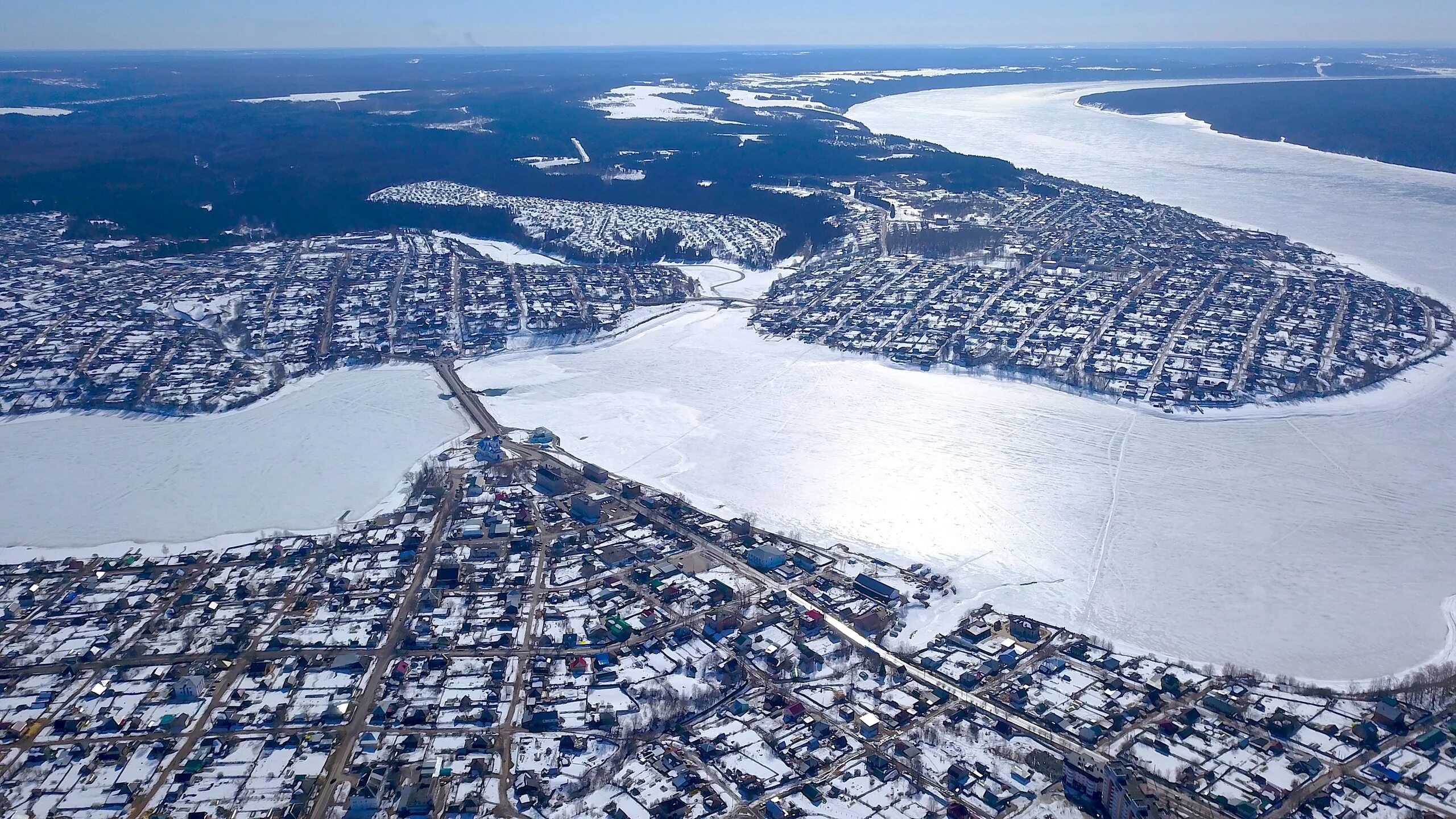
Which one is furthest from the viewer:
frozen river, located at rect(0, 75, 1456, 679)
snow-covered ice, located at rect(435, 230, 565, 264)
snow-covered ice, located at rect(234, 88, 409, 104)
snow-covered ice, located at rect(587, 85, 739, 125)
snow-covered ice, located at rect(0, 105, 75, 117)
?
snow-covered ice, located at rect(234, 88, 409, 104)

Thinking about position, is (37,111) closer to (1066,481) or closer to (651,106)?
(651,106)

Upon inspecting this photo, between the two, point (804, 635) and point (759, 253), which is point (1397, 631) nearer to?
point (804, 635)

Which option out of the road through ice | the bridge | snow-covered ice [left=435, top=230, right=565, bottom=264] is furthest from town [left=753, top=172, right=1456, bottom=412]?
snow-covered ice [left=435, top=230, right=565, bottom=264]

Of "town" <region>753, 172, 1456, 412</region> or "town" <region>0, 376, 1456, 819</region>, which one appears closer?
"town" <region>0, 376, 1456, 819</region>

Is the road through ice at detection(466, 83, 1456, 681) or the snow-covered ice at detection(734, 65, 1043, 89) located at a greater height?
the snow-covered ice at detection(734, 65, 1043, 89)

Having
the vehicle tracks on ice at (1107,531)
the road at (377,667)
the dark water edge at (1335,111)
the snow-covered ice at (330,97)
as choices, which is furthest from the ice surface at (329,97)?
the vehicle tracks on ice at (1107,531)

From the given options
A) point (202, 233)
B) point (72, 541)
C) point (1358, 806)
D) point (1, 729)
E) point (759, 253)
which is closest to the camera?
point (1358, 806)

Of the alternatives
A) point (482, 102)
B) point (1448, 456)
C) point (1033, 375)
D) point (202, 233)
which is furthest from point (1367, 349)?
point (482, 102)

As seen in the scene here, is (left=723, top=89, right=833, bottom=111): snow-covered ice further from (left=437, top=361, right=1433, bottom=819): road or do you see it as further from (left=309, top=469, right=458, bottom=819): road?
(left=309, top=469, right=458, bottom=819): road

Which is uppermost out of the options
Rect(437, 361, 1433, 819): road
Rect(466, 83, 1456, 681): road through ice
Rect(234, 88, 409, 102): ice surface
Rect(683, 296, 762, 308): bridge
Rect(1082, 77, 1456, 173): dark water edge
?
Rect(234, 88, 409, 102): ice surface
